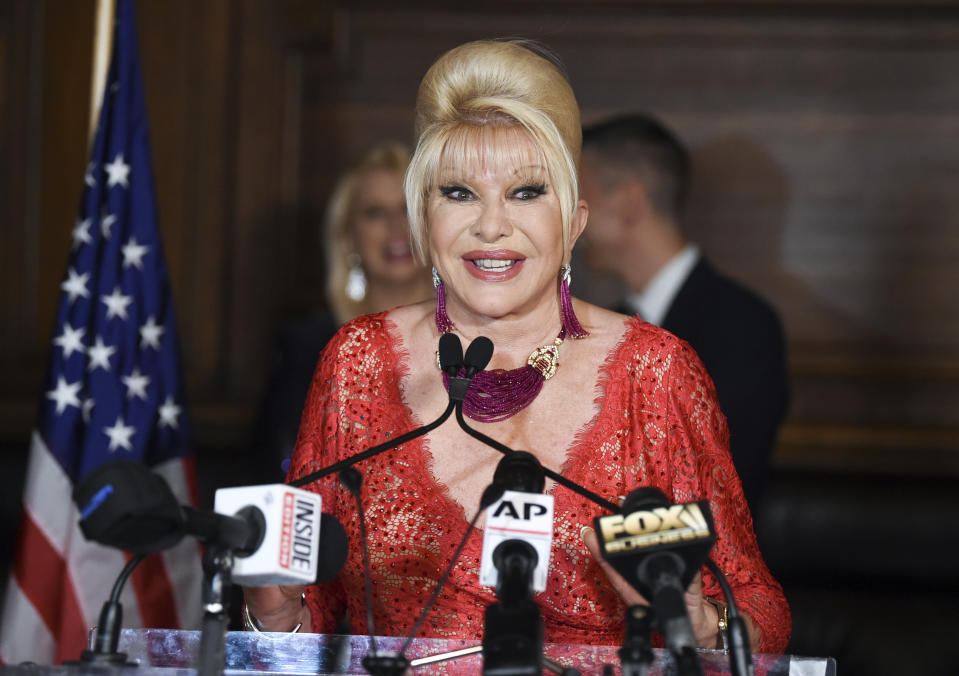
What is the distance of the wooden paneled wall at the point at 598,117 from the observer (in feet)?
12.9

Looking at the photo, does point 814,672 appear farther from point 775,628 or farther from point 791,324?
point 791,324

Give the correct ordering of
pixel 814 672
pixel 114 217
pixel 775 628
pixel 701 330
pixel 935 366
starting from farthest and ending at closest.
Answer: pixel 935 366 < pixel 701 330 < pixel 114 217 < pixel 775 628 < pixel 814 672

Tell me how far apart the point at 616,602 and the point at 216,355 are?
255 cm

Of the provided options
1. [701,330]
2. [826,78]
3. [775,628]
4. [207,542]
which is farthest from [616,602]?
[826,78]

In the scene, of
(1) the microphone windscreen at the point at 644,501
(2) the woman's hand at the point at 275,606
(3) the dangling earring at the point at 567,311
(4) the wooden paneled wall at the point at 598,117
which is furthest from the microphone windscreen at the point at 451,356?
(4) the wooden paneled wall at the point at 598,117

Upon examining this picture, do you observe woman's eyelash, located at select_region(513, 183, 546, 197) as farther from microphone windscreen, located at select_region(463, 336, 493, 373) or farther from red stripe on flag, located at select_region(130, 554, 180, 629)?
red stripe on flag, located at select_region(130, 554, 180, 629)

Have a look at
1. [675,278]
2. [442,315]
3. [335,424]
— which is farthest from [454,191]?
[675,278]

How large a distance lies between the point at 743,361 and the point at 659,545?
2109mm

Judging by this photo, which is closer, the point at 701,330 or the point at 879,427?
the point at 701,330

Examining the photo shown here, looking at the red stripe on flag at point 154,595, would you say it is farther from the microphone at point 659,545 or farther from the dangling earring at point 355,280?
the microphone at point 659,545

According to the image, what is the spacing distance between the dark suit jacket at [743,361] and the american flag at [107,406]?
1.45m

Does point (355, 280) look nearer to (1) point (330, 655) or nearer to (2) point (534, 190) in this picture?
(2) point (534, 190)

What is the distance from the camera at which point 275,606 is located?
1757 millimetres

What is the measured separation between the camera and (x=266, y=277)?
4.15 meters
